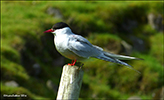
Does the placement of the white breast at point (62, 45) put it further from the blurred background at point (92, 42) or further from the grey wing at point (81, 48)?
the blurred background at point (92, 42)

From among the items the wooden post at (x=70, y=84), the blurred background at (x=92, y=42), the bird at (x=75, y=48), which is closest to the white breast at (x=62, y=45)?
the bird at (x=75, y=48)

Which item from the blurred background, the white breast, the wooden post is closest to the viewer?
the wooden post

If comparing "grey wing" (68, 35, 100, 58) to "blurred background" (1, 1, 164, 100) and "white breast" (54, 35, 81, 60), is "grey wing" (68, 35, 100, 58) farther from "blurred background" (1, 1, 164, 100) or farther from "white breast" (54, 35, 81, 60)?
"blurred background" (1, 1, 164, 100)

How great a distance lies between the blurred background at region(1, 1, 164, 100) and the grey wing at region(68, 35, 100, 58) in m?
2.90

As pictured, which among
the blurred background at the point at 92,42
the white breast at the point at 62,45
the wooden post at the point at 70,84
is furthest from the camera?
the blurred background at the point at 92,42

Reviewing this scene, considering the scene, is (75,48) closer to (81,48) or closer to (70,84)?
(81,48)

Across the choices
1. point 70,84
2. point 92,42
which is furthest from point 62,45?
point 92,42

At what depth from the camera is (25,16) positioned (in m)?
9.13

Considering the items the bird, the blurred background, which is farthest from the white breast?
the blurred background

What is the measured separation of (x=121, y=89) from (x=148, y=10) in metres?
4.74

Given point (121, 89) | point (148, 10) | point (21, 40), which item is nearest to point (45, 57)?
point (21, 40)

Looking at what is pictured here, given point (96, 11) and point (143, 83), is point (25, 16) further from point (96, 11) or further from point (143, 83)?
point (143, 83)

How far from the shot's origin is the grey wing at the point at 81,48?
3.30 metres

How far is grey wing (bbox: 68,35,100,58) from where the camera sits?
3.30 m
